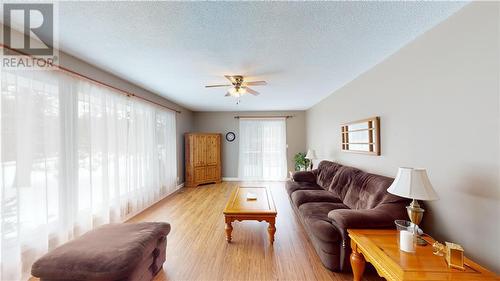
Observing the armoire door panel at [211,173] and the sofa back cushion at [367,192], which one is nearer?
the sofa back cushion at [367,192]

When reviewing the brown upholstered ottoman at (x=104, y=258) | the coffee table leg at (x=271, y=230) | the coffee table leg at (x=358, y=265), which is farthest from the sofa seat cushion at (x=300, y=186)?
the brown upholstered ottoman at (x=104, y=258)

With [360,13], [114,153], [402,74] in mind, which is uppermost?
[360,13]

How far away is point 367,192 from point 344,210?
634 millimetres

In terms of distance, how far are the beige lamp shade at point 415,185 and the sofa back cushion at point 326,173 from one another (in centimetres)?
209

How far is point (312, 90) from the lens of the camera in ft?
13.0

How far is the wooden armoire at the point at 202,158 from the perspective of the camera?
577 centimetres

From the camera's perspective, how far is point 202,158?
5.94 m

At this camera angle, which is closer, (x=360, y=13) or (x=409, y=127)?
(x=360, y=13)

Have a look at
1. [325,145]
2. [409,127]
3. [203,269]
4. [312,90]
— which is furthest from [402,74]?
[203,269]

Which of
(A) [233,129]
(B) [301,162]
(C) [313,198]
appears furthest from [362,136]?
(A) [233,129]

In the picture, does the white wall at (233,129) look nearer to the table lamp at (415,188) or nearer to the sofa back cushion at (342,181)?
the sofa back cushion at (342,181)

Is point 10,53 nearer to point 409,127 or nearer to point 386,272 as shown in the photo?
point 386,272

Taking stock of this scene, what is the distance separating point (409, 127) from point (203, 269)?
8.83 feet

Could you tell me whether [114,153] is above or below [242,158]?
above
